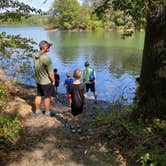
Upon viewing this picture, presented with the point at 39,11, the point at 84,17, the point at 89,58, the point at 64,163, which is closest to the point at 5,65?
the point at 39,11

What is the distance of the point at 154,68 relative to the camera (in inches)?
230

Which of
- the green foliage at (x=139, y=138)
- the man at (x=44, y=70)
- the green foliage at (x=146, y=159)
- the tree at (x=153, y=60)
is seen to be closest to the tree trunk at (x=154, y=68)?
the tree at (x=153, y=60)

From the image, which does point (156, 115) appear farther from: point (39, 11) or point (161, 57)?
point (39, 11)

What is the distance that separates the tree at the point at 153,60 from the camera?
563cm

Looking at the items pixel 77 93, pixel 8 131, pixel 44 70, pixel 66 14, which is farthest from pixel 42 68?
pixel 66 14

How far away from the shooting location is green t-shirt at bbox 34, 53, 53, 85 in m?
7.27

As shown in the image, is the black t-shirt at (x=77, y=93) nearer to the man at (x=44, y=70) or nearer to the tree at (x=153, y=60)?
the man at (x=44, y=70)

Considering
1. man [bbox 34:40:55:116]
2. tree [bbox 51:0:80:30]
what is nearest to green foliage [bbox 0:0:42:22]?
man [bbox 34:40:55:116]

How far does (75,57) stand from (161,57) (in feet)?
99.2

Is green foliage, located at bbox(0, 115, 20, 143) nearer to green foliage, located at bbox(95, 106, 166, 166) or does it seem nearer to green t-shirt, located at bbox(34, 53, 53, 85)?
green t-shirt, located at bbox(34, 53, 53, 85)

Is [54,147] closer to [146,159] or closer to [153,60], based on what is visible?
[146,159]

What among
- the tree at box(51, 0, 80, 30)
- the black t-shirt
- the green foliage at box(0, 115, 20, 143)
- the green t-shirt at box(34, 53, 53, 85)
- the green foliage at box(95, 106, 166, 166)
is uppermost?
the green t-shirt at box(34, 53, 53, 85)

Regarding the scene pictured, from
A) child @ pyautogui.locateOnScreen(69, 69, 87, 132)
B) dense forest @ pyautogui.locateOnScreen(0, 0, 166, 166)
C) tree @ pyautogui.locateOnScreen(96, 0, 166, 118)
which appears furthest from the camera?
child @ pyautogui.locateOnScreen(69, 69, 87, 132)

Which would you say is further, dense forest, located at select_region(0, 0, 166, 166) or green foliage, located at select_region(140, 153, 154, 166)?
dense forest, located at select_region(0, 0, 166, 166)
